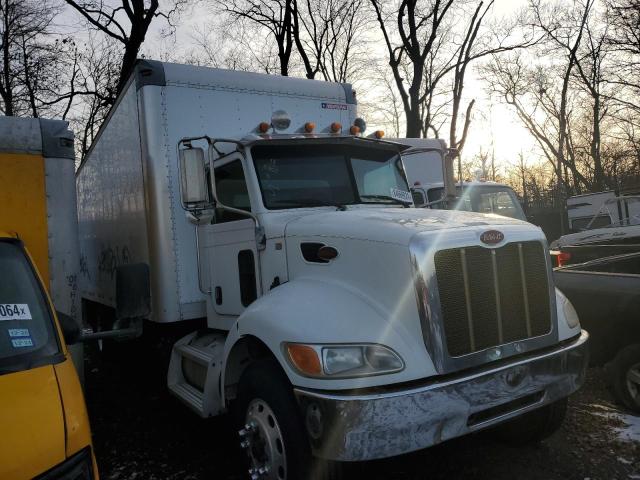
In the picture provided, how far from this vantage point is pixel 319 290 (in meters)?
3.27

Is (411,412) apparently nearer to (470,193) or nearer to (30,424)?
(30,424)

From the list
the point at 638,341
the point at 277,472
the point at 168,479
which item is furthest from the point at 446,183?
the point at 168,479

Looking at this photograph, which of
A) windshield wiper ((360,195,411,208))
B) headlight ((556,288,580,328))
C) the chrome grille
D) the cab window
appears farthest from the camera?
windshield wiper ((360,195,411,208))

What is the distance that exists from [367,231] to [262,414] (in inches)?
51.2

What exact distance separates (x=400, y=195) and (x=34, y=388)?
10.7ft

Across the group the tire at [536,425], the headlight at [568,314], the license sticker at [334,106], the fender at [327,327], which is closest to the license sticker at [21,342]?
the fender at [327,327]

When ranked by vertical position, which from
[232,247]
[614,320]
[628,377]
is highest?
[232,247]

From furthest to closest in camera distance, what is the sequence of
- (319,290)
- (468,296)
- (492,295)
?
(319,290) < (492,295) < (468,296)

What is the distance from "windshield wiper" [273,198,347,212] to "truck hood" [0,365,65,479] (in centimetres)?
219

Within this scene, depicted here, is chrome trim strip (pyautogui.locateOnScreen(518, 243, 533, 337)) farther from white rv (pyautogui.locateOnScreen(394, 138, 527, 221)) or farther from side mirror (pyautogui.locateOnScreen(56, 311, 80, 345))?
white rv (pyautogui.locateOnScreen(394, 138, 527, 221))

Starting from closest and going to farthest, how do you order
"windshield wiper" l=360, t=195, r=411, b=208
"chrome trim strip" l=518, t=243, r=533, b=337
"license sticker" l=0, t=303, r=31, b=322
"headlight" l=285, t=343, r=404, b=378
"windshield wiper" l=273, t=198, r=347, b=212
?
"license sticker" l=0, t=303, r=31, b=322 < "headlight" l=285, t=343, r=404, b=378 < "chrome trim strip" l=518, t=243, r=533, b=337 < "windshield wiper" l=273, t=198, r=347, b=212 < "windshield wiper" l=360, t=195, r=411, b=208

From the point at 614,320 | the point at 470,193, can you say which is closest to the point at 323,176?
the point at 614,320

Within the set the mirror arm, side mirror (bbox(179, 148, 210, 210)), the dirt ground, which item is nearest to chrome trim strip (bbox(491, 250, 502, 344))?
the dirt ground

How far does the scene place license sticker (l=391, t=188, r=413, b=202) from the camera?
15.2 ft
